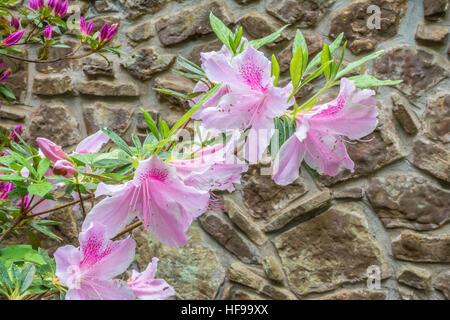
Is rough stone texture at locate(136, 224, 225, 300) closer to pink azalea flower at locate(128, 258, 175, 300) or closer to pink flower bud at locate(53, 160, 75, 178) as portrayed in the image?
pink azalea flower at locate(128, 258, 175, 300)

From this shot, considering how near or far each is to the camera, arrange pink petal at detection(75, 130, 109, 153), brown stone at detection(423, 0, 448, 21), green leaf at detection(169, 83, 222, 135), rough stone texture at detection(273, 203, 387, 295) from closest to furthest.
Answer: green leaf at detection(169, 83, 222, 135)
pink petal at detection(75, 130, 109, 153)
brown stone at detection(423, 0, 448, 21)
rough stone texture at detection(273, 203, 387, 295)

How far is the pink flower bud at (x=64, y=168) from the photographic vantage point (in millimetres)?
613

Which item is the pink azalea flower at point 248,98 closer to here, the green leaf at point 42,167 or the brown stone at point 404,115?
the green leaf at point 42,167

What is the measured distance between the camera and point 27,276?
0.69 meters

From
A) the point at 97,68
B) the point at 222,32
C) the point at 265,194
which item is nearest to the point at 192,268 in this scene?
the point at 265,194

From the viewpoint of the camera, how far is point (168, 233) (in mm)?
524

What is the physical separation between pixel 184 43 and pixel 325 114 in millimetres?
1394

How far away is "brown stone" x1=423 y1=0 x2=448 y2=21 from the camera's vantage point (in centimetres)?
146

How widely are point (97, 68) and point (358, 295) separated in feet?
4.93

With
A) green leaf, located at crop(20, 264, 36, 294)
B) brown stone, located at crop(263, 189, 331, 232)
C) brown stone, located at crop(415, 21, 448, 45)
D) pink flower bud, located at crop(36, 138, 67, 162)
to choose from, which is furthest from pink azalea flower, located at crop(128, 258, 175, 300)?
brown stone, located at crop(415, 21, 448, 45)

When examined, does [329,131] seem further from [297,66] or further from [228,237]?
[228,237]

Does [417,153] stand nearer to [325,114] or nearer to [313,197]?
[313,197]

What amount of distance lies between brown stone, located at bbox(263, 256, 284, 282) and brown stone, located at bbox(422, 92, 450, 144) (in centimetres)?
77

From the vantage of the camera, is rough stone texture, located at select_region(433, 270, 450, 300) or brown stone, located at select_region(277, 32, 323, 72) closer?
rough stone texture, located at select_region(433, 270, 450, 300)
